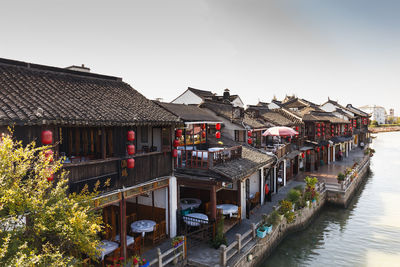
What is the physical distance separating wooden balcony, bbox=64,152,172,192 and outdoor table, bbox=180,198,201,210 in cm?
314

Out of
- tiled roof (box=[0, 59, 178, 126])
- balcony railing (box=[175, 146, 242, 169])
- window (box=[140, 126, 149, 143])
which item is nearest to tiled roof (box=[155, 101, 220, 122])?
window (box=[140, 126, 149, 143])

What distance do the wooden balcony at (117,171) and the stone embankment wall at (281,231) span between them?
5270 millimetres

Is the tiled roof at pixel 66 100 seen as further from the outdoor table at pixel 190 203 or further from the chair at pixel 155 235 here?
the outdoor table at pixel 190 203

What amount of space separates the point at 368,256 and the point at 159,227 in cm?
1242

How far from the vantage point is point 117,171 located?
37.4 feet

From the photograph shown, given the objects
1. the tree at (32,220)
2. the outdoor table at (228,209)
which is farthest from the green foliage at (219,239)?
the tree at (32,220)

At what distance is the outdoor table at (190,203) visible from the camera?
16578mm

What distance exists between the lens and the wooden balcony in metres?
9.79

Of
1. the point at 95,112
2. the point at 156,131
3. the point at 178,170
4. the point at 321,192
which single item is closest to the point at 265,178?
the point at 321,192

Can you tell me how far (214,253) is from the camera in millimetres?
13211

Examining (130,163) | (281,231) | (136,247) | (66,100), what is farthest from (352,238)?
(66,100)

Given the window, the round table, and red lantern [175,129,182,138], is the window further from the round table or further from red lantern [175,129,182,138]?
the round table

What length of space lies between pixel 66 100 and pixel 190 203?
9604 millimetres

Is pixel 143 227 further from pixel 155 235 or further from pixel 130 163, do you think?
pixel 130 163
